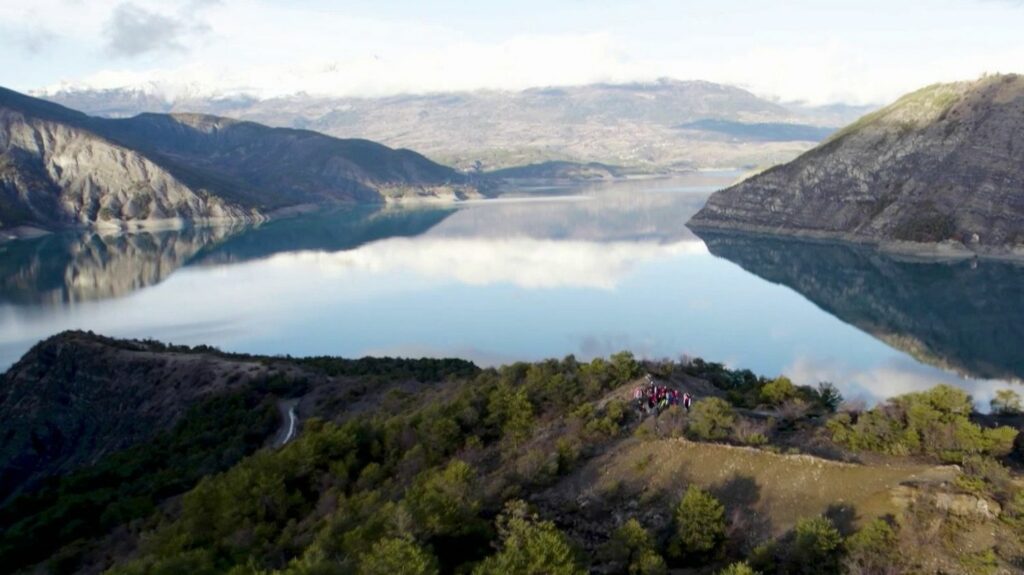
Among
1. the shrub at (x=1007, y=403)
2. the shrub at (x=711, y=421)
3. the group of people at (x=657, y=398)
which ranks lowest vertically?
the shrub at (x=1007, y=403)

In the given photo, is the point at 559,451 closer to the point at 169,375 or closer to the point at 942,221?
the point at 169,375

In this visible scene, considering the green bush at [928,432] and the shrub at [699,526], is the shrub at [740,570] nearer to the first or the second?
the shrub at [699,526]

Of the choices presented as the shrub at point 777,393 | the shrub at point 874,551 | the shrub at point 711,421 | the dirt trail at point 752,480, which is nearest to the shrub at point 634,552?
the dirt trail at point 752,480

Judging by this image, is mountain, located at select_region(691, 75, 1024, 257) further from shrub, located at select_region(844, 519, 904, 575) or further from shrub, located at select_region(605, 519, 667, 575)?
shrub, located at select_region(605, 519, 667, 575)

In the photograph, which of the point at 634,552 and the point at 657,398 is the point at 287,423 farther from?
the point at 634,552

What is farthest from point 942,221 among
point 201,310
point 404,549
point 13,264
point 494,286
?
point 13,264

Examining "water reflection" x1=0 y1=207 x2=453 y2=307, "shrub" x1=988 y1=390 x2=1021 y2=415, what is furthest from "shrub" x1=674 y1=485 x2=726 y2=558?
"water reflection" x1=0 y1=207 x2=453 y2=307

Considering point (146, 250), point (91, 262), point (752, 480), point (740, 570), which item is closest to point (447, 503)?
point (740, 570)
